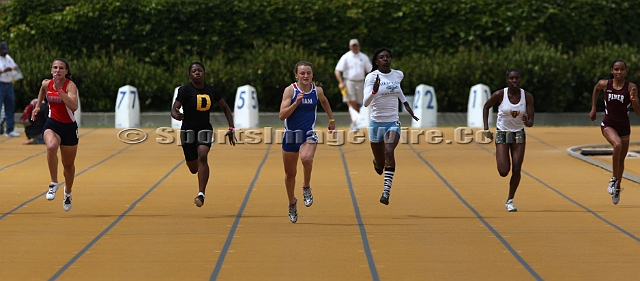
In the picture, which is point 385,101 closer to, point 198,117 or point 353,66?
point 198,117

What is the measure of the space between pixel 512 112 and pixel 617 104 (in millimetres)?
1465

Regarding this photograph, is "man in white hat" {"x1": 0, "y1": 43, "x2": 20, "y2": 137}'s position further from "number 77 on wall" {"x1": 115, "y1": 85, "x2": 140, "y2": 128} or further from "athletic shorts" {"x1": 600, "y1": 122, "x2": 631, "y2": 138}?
"athletic shorts" {"x1": 600, "y1": 122, "x2": 631, "y2": 138}

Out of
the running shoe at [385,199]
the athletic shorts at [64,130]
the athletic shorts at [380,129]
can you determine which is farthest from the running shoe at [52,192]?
the athletic shorts at [380,129]

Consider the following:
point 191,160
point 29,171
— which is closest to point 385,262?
point 191,160

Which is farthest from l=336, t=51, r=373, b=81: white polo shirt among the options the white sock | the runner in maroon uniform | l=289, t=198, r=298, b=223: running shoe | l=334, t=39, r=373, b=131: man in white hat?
l=289, t=198, r=298, b=223: running shoe

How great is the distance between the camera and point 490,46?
29.1 meters

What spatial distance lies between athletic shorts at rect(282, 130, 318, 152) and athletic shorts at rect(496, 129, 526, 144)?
2206 millimetres

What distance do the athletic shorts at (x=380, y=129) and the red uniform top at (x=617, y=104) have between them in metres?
2.35

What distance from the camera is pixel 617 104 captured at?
1262 centimetres

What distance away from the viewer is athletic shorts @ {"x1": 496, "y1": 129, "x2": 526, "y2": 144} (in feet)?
39.3

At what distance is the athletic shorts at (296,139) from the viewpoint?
36.1 ft

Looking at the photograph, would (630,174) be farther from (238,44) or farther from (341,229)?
(238,44)

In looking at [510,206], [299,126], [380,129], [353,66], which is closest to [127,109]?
[353,66]

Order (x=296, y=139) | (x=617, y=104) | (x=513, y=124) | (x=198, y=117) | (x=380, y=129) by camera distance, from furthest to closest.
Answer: (x=380, y=129), (x=617, y=104), (x=513, y=124), (x=198, y=117), (x=296, y=139)
